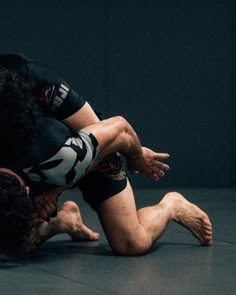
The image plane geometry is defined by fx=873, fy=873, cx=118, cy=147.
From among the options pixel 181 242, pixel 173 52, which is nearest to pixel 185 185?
pixel 173 52

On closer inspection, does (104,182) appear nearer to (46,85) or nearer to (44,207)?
(44,207)

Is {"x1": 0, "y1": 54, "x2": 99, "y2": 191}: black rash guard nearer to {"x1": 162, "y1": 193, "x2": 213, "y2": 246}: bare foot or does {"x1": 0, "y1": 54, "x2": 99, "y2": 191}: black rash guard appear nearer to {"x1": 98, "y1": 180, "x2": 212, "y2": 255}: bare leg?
{"x1": 98, "y1": 180, "x2": 212, "y2": 255}: bare leg

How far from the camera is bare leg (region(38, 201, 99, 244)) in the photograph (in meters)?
4.05

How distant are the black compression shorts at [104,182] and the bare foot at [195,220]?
0.34 metres

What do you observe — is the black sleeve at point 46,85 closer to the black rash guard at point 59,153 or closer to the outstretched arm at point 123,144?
the black rash guard at point 59,153

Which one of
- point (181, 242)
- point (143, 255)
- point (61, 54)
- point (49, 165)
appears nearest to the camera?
point (49, 165)

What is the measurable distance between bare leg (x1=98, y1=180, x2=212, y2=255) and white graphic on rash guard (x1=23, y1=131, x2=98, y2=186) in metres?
0.38

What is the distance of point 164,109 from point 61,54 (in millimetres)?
921

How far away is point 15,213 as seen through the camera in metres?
3.26

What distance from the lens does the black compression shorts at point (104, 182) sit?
3.80 m

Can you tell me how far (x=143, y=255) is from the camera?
12.5 ft

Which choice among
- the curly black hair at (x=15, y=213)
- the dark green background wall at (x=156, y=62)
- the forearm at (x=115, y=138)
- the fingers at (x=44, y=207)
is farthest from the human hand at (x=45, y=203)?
the dark green background wall at (x=156, y=62)

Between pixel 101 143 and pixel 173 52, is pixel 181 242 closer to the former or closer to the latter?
pixel 101 143

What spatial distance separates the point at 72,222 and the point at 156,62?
290 centimetres
